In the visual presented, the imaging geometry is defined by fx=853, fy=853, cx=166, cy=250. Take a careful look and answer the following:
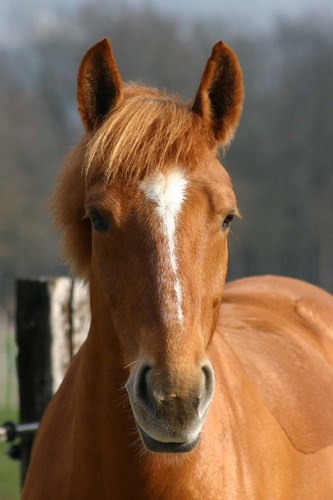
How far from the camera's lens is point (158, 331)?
272 centimetres

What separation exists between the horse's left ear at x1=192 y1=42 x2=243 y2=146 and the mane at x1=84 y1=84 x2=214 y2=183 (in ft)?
0.23

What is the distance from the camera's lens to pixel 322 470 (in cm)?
388

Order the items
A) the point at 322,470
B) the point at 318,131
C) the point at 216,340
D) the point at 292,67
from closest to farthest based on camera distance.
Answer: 1. the point at 216,340
2. the point at 322,470
3. the point at 318,131
4. the point at 292,67

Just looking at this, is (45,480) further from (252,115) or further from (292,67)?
(292,67)

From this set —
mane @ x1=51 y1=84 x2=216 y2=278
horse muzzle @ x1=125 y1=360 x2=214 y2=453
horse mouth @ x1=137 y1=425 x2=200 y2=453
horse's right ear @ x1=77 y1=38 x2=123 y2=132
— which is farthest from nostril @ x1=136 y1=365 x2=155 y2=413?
horse's right ear @ x1=77 y1=38 x2=123 y2=132

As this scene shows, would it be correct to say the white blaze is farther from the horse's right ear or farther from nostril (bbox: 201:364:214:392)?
the horse's right ear

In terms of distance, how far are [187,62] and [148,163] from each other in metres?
51.9

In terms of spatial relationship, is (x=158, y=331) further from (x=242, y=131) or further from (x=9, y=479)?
(x=242, y=131)

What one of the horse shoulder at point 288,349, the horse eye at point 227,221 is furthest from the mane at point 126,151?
the horse shoulder at point 288,349

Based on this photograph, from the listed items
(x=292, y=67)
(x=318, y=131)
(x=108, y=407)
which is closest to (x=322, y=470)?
(x=108, y=407)

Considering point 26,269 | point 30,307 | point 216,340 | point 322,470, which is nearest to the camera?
point 216,340

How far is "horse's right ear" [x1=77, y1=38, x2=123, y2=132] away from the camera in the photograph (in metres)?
3.24

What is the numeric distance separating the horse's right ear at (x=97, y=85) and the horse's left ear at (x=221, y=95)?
328 millimetres

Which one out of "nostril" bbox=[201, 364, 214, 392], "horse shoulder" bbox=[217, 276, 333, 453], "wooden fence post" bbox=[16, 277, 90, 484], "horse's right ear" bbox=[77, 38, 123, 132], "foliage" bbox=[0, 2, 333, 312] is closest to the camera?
"nostril" bbox=[201, 364, 214, 392]
